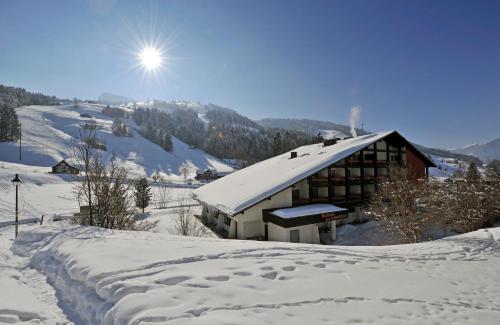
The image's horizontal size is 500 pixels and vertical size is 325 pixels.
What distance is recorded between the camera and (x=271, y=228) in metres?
20.9

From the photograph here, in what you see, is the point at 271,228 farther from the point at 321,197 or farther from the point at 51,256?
the point at 51,256

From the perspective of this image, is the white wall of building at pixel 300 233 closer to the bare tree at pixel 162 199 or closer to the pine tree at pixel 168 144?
the bare tree at pixel 162 199

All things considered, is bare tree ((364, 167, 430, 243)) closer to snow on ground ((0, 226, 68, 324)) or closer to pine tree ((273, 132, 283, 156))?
snow on ground ((0, 226, 68, 324))

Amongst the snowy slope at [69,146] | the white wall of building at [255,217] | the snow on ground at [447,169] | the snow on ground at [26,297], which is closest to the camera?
the snow on ground at [26,297]

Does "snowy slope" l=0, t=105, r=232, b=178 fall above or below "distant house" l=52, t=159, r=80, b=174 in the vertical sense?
above

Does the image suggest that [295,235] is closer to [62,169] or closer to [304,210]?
[304,210]

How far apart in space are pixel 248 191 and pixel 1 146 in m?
98.7

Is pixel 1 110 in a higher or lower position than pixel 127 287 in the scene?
higher

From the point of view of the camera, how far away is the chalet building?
2000 centimetres

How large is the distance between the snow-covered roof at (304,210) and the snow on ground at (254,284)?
11.2 meters

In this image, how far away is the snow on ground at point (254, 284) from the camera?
14.4 feet

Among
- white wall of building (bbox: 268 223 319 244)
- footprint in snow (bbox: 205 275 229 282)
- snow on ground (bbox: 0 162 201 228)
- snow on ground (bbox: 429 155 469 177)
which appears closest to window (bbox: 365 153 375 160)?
snow on ground (bbox: 429 155 469 177)

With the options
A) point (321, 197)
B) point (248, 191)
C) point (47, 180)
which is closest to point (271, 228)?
point (248, 191)

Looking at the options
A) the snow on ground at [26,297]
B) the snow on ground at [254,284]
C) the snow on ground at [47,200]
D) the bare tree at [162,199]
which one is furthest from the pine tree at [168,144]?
the snow on ground at [26,297]
